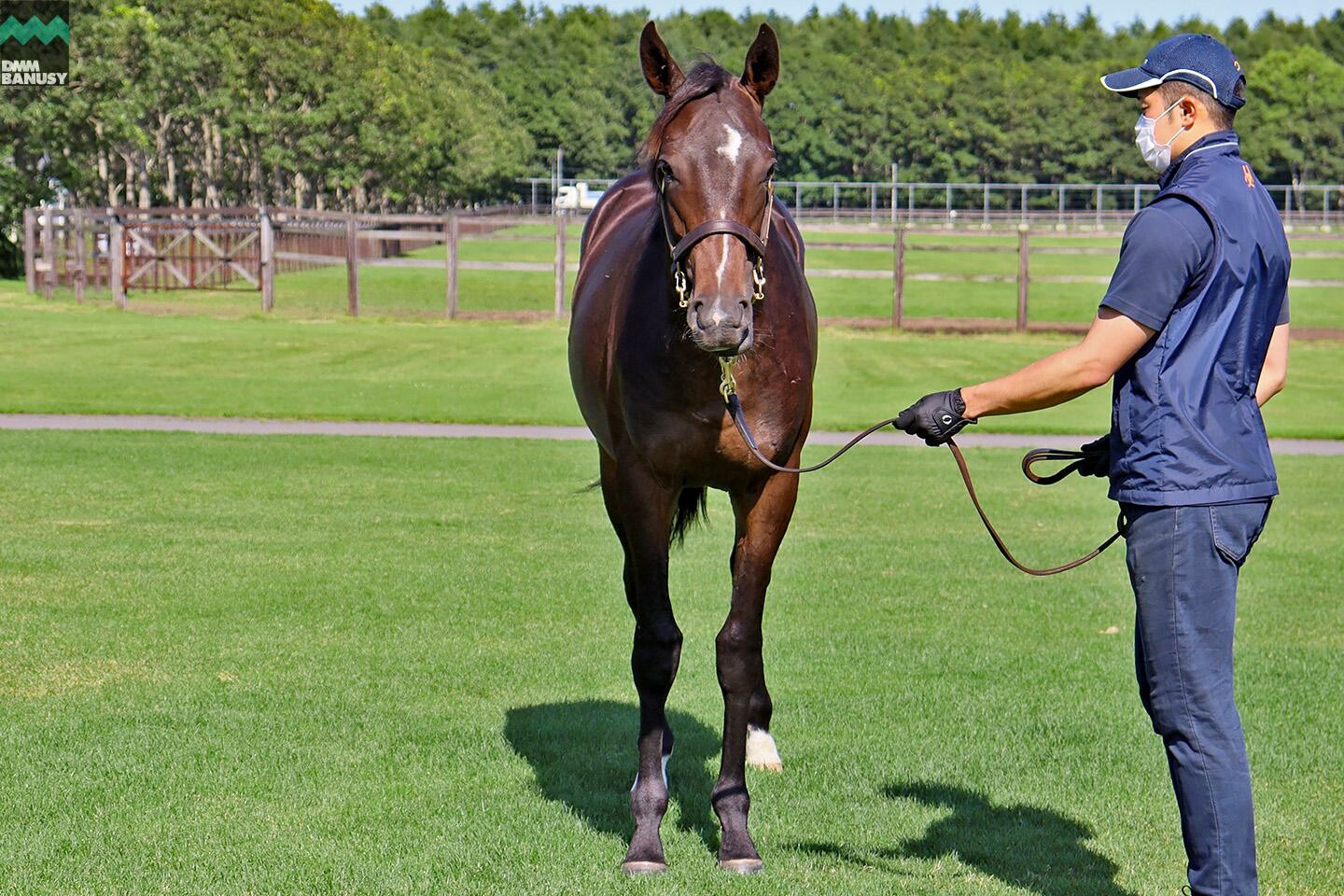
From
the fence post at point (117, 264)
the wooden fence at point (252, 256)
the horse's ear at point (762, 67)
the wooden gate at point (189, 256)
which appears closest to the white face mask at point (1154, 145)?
the horse's ear at point (762, 67)

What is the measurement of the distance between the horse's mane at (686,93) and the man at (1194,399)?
1.31m

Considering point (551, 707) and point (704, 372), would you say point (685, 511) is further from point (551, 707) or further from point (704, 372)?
A: point (704, 372)

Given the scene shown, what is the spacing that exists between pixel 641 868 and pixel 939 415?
1863mm

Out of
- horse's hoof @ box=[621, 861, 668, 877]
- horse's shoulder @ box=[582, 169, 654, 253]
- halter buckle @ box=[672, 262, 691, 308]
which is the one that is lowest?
horse's hoof @ box=[621, 861, 668, 877]

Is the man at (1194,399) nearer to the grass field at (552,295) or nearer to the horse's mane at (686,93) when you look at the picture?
the horse's mane at (686,93)

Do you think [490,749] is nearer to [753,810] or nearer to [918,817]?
[753,810]

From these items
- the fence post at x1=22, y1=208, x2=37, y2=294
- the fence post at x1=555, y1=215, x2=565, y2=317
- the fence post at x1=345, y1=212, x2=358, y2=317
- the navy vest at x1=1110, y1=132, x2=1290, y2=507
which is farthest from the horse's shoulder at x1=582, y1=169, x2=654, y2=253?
the fence post at x1=22, y1=208, x2=37, y2=294

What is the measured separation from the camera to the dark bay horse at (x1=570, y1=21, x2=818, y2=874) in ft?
15.5

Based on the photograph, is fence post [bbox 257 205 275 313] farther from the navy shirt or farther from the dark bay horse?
the navy shirt

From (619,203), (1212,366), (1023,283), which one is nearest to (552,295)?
(1023,283)

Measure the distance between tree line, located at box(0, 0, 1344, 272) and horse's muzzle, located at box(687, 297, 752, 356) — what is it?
152 centimetres

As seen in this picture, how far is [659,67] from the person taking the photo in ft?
17.0

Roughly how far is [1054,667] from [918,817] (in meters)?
2.46

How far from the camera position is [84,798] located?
5.67m
